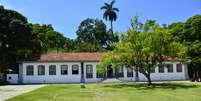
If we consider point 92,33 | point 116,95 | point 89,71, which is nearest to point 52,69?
point 89,71

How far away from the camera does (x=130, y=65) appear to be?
40.6m

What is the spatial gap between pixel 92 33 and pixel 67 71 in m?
37.6

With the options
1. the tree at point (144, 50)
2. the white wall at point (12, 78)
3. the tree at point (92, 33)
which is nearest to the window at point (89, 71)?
the white wall at point (12, 78)

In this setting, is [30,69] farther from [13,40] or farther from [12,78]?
[13,40]

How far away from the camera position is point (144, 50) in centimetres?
3794

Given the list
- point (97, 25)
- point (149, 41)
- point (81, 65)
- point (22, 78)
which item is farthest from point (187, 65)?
point (97, 25)

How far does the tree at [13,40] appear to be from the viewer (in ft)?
162

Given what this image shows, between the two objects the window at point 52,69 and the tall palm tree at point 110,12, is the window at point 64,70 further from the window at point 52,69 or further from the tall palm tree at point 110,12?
the tall palm tree at point 110,12

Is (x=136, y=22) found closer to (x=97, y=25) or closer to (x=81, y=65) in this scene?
(x=81, y=65)

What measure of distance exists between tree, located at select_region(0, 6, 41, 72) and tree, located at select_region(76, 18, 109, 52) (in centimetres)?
3235

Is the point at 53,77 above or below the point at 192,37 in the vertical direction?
below

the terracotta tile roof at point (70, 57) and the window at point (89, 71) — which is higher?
the terracotta tile roof at point (70, 57)

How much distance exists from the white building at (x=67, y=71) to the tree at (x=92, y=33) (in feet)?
101

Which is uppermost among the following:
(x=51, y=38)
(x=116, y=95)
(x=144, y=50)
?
(x=51, y=38)
